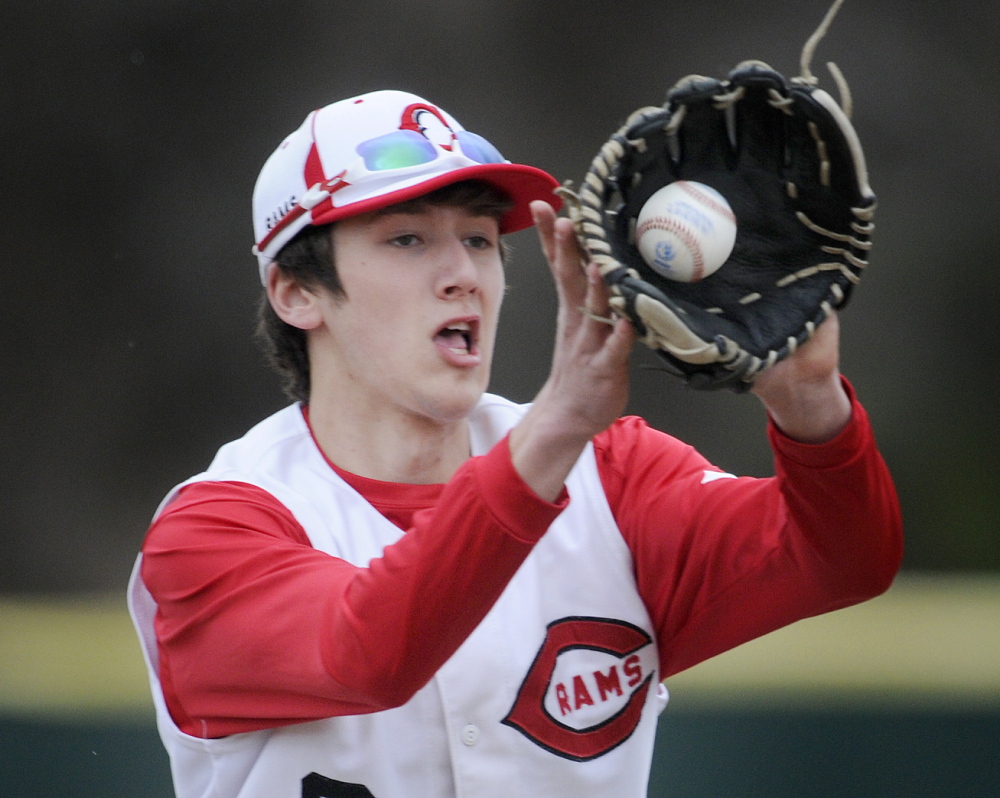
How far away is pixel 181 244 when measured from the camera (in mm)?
4051

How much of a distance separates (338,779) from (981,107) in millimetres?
3501

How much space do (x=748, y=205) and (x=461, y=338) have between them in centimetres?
54

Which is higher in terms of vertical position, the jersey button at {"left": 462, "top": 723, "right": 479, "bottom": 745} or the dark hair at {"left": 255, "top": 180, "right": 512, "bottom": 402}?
the dark hair at {"left": 255, "top": 180, "right": 512, "bottom": 402}

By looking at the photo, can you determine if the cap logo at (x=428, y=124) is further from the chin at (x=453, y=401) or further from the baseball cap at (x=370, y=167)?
the chin at (x=453, y=401)

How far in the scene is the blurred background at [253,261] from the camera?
3.94m

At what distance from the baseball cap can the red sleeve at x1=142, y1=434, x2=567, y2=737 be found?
1.53 ft

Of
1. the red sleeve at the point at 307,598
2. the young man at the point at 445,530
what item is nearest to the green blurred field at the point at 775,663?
the young man at the point at 445,530

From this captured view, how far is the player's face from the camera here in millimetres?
1900

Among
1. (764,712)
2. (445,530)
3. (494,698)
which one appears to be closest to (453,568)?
(445,530)

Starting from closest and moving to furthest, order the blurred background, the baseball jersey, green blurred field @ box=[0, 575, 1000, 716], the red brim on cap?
the baseball jersey → the red brim on cap → green blurred field @ box=[0, 575, 1000, 716] → the blurred background

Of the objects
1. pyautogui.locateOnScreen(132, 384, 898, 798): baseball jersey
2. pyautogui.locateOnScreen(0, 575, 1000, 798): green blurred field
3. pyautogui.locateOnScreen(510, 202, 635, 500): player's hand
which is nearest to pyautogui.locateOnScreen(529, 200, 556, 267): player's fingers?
pyautogui.locateOnScreen(510, 202, 635, 500): player's hand

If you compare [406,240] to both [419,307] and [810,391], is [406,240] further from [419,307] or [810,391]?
[810,391]

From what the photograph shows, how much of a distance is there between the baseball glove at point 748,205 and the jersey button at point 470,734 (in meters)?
0.63

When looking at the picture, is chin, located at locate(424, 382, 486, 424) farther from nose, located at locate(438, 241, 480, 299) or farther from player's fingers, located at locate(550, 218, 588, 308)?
player's fingers, located at locate(550, 218, 588, 308)
